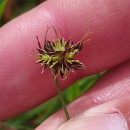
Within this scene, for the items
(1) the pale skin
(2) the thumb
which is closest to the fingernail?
(2) the thumb

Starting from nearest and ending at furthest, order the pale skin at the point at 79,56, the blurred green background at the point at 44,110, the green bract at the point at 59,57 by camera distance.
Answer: the green bract at the point at 59,57 < the pale skin at the point at 79,56 < the blurred green background at the point at 44,110

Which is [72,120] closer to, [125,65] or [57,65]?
[57,65]

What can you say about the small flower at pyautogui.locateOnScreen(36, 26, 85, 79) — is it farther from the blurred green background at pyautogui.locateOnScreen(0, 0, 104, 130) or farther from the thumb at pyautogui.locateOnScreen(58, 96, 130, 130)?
the blurred green background at pyautogui.locateOnScreen(0, 0, 104, 130)

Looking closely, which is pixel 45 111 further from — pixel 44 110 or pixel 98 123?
pixel 98 123

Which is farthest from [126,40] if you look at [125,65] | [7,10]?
[7,10]

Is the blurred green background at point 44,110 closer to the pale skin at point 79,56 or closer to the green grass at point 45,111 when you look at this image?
the green grass at point 45,111

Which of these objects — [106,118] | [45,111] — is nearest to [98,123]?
[106,118]

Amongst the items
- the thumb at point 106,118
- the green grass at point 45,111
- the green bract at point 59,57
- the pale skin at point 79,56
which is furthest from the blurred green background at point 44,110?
the green bract at point 59,57
